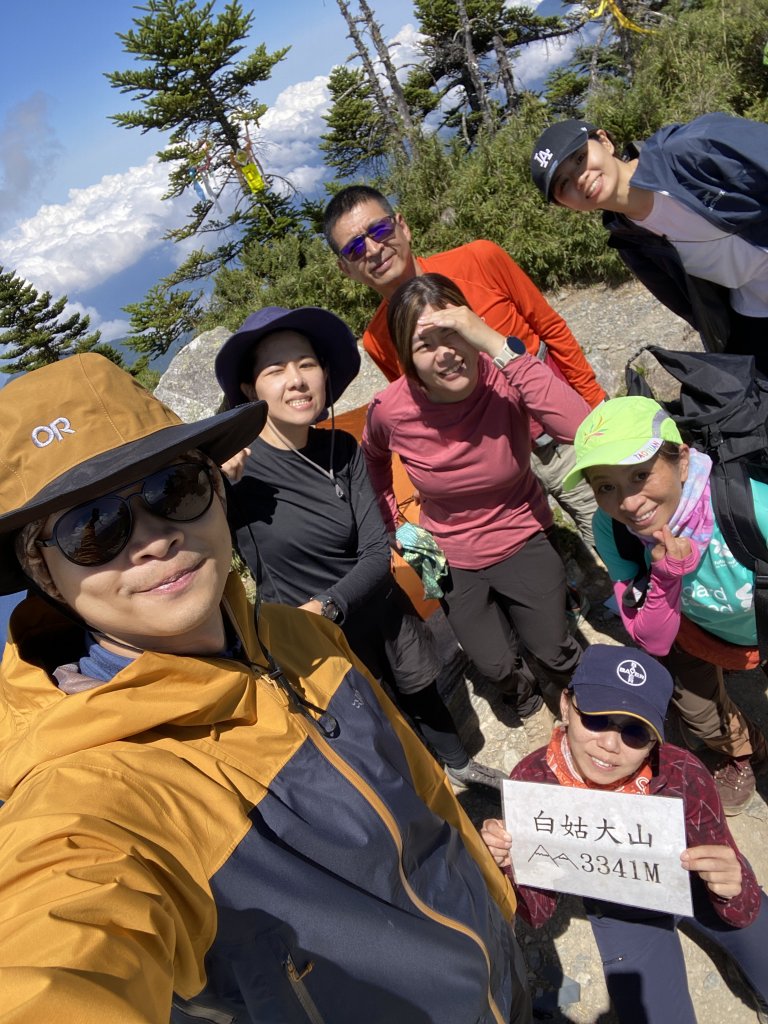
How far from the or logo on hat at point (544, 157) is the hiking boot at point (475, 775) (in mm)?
3012

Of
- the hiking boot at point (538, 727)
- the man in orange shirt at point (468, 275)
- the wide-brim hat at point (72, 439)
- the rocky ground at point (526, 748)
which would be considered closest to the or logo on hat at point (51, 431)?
the wide-brim hat at point (72, 439)

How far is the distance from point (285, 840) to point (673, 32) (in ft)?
49.0

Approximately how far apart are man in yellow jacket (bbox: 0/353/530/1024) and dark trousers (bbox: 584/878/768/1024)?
0.88 m

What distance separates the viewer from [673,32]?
11.5 meters

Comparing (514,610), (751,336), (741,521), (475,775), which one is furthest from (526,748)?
(751,336)

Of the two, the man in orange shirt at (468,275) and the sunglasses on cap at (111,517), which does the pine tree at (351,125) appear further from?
the sunglasses on cap at (111,517)

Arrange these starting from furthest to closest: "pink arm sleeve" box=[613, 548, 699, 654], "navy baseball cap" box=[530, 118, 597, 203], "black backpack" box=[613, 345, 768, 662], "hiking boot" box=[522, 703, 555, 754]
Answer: "hiking boot" box=[522, 703, 555, 754], "navy baseball cap" box=[530, 118, 597, 203], "pink arm sleeve" box=[613, 548, 699, 654], "black backpack" box=[613, 345, 768, 662]

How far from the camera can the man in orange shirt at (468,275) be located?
3229 millimetres

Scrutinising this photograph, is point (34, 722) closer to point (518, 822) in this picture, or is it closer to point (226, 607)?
point (226, 607)

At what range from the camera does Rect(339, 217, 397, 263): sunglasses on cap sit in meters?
3.23

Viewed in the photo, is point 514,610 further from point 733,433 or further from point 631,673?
point 733,433

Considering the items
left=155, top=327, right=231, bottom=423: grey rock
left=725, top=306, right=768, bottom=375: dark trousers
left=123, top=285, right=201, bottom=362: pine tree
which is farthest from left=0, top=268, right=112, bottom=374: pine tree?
left=725, top=306, right=768, bottom=375: dark trousers

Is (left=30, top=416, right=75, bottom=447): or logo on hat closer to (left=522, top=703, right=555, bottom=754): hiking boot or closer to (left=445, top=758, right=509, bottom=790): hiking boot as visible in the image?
(left=445, top=758, right=509, bottom=790): hiking boot

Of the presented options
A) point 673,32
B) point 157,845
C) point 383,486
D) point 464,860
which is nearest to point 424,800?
point 464,860
